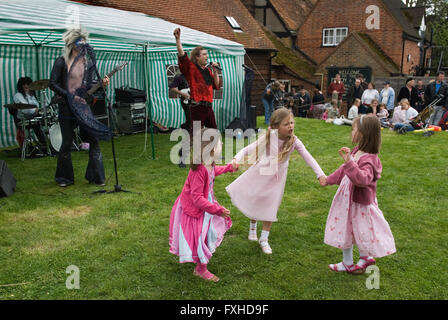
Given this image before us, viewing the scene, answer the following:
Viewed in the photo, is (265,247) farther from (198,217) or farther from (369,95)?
(369,95)

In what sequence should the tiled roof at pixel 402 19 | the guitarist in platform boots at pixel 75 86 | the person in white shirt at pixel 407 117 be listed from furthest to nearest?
the tiled roof at pixel 402 19, the person in white shirt at pixel 407 117, the guitarist in platform boots at pixel 75 86

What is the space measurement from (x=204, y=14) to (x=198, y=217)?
1636 cm

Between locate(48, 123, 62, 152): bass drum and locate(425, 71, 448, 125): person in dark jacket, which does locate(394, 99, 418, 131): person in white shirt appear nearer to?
locate(425, 71, 448, 125): person in dark jacket

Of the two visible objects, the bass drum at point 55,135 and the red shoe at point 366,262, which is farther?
the bass drum at point 55,135

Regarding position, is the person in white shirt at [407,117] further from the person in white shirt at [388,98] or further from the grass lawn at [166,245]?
the grass lawn at [166,245]

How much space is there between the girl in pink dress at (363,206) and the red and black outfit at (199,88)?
4.09 meters

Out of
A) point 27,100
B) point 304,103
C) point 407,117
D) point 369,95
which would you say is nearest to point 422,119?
point 407,117

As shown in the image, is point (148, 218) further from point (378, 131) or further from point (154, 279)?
point (378, 131)

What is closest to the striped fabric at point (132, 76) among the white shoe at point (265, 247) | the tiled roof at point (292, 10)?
the white shoe at point (265, 247)

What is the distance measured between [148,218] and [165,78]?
9.05 meters

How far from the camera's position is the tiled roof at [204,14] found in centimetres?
1458

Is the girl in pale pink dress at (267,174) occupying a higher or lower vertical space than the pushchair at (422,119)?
lower

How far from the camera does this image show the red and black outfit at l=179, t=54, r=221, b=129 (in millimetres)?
7013
